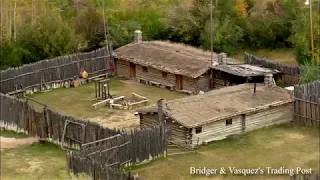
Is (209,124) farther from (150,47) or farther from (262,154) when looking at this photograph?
(150,47)

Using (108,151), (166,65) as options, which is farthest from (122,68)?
(108,151)

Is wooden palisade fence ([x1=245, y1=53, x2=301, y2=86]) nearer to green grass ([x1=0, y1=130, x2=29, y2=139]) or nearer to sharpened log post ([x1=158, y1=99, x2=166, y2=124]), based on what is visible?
sharpened log post ([x1=158, y1=99, x2=166, y2=124])

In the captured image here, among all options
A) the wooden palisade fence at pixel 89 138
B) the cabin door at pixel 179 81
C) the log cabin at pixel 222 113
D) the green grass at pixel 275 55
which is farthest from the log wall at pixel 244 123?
the green grass at pixel 275 55

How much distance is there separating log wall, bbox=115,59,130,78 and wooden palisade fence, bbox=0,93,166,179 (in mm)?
11665

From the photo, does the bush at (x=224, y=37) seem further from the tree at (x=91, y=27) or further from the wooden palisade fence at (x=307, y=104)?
the wooden palisade fence at (x=307, y=104)

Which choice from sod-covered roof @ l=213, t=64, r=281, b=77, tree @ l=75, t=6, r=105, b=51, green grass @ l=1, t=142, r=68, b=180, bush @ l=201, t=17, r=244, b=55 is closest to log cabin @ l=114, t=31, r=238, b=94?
sod-covered roof @ l=213, t=64, r=281, b=77

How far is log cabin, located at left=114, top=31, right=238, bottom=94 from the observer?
129 ft

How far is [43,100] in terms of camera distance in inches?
1537

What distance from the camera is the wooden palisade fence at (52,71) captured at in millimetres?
39094

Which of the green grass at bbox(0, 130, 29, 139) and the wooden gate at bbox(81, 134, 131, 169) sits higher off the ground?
the wooden gate at bbox(81, 134, 131, 169)

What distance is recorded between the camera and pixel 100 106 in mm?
37531

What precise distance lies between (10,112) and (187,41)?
63.3ft

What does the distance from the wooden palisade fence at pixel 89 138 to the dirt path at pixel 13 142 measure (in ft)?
1.44

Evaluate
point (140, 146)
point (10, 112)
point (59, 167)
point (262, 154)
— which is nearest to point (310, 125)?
point (262, 154)
